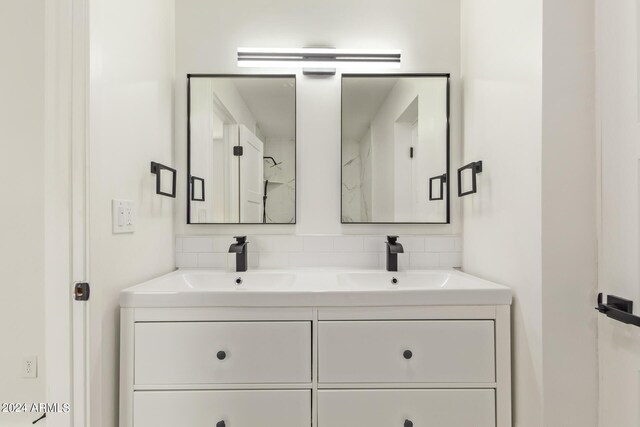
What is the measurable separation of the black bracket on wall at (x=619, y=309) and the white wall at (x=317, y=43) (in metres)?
0.83

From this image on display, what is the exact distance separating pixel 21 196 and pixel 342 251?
1652 millimetres

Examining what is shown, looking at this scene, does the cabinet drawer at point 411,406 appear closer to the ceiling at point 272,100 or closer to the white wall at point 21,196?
the ceiling at point 272,100

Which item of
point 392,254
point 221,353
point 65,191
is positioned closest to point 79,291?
point 65,191

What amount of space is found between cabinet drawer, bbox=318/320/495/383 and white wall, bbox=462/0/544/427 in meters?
0.16

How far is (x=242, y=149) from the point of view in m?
1.80

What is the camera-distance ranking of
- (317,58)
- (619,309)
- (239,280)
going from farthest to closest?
(317,58) < (239,280) < (619,309)

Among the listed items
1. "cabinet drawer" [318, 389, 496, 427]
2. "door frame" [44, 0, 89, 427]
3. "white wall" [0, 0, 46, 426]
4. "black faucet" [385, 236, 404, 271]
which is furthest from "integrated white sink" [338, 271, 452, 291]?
"white wall" [0, 0, 46, 426]

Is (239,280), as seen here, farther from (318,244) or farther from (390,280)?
(390,280)

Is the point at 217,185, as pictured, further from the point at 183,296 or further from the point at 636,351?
the point at 636,351

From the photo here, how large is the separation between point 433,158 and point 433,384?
1117mm

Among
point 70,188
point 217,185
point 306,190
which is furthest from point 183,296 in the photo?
point 306,190

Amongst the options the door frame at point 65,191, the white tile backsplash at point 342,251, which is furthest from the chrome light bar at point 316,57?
the white tile backsplash at point 342,251

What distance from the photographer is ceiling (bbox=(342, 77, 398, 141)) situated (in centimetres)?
179

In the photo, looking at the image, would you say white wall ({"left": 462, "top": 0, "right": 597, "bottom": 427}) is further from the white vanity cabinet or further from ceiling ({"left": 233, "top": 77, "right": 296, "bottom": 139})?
ceiling ({"left": 233, "top": 77, "right": 296, "bottom": 139})
